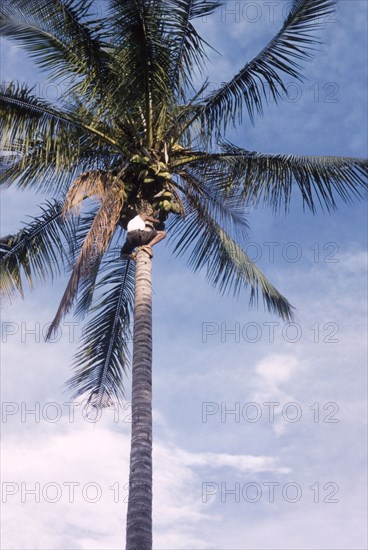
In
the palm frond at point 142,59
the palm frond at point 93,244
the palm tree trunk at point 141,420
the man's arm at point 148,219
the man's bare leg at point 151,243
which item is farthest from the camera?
the man's bare leg at point 151,243

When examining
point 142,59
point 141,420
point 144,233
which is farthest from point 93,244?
point 142,59

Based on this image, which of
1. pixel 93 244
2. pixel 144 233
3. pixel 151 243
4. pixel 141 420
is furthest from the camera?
pixel 151 243

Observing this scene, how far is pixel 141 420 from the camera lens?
9.30 m

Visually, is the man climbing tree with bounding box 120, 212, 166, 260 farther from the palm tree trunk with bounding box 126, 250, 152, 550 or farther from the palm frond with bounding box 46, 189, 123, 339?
the palm frond with bounding box 46, 189, 123, 339

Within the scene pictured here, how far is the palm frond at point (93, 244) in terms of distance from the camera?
31.0ft

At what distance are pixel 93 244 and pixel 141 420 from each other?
2.42 metres

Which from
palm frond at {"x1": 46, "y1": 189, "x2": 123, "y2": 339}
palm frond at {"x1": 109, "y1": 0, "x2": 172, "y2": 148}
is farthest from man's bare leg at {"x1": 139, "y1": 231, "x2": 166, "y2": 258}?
palm frond at {"x1": 109, "y1": 0, "x2": 172, "y2": 148}

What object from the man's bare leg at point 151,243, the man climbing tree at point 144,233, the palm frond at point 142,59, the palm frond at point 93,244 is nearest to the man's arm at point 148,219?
the man climbing tree at point 144,233

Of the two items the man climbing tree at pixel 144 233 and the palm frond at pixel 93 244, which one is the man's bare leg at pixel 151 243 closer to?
the man climbing tree at pixel 144 233

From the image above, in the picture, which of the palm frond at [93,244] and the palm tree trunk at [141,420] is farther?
the palm frond at [93,244]

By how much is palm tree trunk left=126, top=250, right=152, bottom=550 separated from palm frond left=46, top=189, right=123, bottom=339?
70cm

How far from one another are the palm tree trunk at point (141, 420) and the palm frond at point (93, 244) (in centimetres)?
70

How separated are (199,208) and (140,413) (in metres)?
4.32

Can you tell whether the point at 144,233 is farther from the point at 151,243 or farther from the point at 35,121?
the point at 35,121
